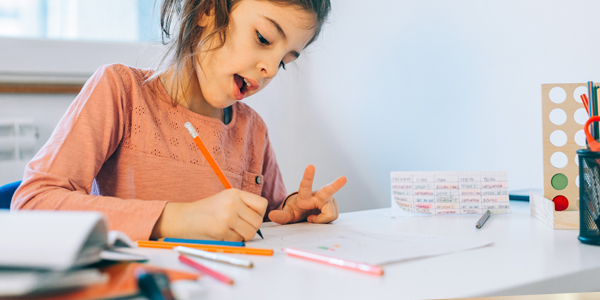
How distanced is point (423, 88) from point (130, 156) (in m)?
0.68

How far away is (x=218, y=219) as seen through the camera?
0.47 meters

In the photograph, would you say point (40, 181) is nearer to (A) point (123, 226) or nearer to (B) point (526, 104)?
(A) point (123, 226)

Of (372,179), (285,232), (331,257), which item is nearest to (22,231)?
(331,257)

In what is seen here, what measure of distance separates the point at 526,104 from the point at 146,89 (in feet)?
2.38

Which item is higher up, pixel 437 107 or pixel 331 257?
pixel 437 107

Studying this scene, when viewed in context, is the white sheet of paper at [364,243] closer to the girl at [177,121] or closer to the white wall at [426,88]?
the girl at [177,121]

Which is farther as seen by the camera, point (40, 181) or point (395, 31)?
point (395, 31)

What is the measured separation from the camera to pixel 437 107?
3.22 feet

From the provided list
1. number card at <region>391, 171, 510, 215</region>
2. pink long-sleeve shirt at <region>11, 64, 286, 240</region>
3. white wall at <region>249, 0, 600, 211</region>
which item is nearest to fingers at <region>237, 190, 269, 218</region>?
pink long-sleeve shirt at <region>11, 64, 286, 240</region>

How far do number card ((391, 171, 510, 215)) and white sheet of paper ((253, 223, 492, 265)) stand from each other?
0.62 ft

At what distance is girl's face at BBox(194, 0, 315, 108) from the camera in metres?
0.66

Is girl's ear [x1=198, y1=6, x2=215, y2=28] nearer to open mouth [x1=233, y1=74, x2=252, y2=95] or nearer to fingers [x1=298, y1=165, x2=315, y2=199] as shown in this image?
open mouth [x1=233, y1=74, x2=252, y2=95]

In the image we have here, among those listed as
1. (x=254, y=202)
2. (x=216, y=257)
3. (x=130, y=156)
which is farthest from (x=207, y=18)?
(x=216, y=257)

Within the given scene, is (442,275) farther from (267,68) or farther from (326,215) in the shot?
(267,68)
